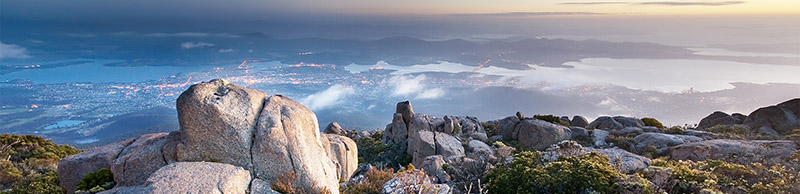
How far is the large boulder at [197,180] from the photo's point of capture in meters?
8.54

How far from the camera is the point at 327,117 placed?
583 feet

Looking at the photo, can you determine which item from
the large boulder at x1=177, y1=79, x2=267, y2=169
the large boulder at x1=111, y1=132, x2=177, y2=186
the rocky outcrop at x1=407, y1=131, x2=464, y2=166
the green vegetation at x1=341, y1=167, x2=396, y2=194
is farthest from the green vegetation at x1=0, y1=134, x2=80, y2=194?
the rocky outcrop at x1=407, y1=131, x2=464, y2=166

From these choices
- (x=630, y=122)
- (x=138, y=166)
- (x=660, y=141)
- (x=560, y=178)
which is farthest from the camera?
(x=630, y=122)

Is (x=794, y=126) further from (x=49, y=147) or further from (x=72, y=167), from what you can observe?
(x=49, y=147)

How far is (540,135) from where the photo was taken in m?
33.0

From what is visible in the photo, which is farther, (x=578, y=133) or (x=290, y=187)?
(x=578, y=133)

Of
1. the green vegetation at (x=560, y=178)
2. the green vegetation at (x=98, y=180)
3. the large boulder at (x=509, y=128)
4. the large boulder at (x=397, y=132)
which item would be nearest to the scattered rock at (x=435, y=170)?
the green vegetation at (x=560, y=178)

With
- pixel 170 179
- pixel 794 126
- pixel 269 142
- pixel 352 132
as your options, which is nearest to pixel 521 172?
pixel 269 142

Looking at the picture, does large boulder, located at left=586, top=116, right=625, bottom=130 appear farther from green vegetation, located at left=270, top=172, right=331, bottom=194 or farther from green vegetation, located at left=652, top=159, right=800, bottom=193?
green vegetation, located at left=270, top=172, right=331, bottom=194

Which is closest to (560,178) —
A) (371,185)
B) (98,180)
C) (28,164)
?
(371,185)

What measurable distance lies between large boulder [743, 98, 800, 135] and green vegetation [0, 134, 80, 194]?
51.8 metres

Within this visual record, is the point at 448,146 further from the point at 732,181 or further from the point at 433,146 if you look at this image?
the point at 732,181

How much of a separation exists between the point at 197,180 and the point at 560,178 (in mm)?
10761

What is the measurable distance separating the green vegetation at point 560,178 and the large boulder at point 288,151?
19.7ft
